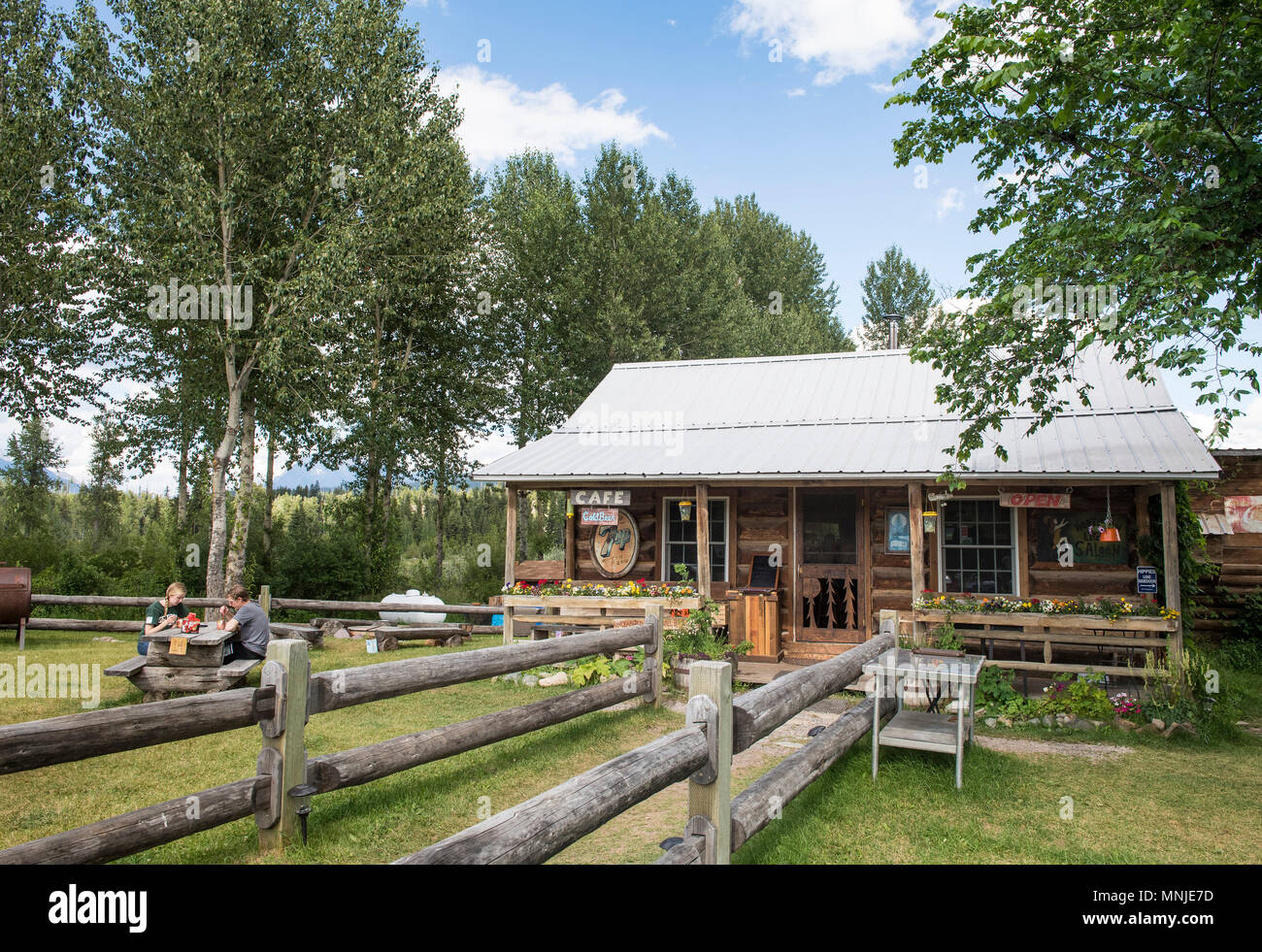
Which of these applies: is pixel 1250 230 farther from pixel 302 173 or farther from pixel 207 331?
pixel 207 331

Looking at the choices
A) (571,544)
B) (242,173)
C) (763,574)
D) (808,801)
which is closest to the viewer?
(808,801)

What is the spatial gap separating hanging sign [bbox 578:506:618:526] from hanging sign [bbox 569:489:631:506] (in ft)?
0.66

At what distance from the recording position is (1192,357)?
21.0ft

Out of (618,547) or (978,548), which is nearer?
(978,548)

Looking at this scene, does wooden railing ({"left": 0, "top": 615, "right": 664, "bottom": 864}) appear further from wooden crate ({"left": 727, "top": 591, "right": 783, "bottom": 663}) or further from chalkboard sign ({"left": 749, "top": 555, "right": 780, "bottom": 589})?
chalkboard sign ({"left": 749, "top": 555, "right": 780, "bottom": 589})

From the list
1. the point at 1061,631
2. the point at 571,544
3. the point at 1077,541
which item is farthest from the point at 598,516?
the point at 1077,541

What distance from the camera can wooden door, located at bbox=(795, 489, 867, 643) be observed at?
13.3 metres

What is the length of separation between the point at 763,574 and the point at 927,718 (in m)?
6.30

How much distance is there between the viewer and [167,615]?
32.7 ft

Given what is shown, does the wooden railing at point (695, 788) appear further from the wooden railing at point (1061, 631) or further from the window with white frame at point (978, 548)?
the window with white frame at point (978, 548)

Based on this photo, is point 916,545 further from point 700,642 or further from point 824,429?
point 824,429

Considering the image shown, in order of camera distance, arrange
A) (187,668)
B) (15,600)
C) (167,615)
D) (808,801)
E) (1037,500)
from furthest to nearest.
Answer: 1. (15,600)
2. (1037,500)
3. (167,615)
4. (187,668)
5. (808,801)

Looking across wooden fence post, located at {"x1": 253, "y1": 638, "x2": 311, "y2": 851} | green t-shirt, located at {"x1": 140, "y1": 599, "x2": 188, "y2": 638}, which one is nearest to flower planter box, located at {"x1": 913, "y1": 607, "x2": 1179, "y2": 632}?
wooden fence post, located at {"x1": 253, "y1": 638, "x2": 311, "y2": 851}
